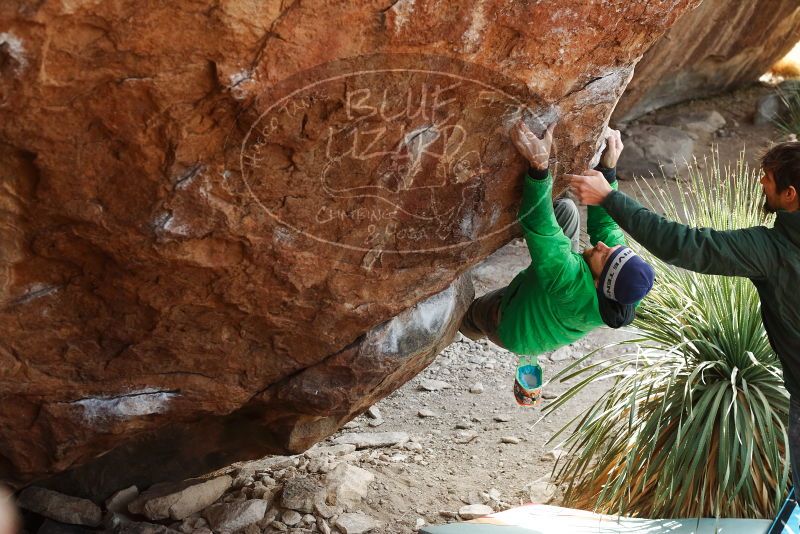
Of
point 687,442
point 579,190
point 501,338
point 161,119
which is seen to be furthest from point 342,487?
point 161,119

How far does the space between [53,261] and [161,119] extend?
0.72 m

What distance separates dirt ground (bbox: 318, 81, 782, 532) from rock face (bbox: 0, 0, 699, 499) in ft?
3.35

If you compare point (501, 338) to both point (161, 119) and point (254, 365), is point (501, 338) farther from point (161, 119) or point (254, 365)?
point (161, 119)

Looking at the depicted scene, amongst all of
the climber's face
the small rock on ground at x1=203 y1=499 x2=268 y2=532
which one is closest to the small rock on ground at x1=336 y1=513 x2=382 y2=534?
the small rock on ground at x1=203 y1=499 x2=268 y2=532

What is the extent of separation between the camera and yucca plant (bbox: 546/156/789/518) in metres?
3.93

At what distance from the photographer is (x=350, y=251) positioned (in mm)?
3174

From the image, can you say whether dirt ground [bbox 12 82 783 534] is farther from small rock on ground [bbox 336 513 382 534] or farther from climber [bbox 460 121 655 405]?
climber [bbox 460 121 655 405]

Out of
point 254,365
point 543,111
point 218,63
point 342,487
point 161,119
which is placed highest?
point 543,111

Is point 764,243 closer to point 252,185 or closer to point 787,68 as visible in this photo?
point 252,185

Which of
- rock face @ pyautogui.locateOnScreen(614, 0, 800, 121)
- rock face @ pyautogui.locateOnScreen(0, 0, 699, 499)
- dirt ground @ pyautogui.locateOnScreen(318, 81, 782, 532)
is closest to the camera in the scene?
rock face @ pyautogui.locateOnScreen(0, 0, 699, 499)

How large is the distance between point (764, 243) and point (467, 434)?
105 inches

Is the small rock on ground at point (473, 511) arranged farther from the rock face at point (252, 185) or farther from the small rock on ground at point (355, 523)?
the rock face at point (252, 185)

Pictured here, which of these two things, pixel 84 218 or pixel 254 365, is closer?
pixel 84 218

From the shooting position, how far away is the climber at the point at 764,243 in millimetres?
3047
